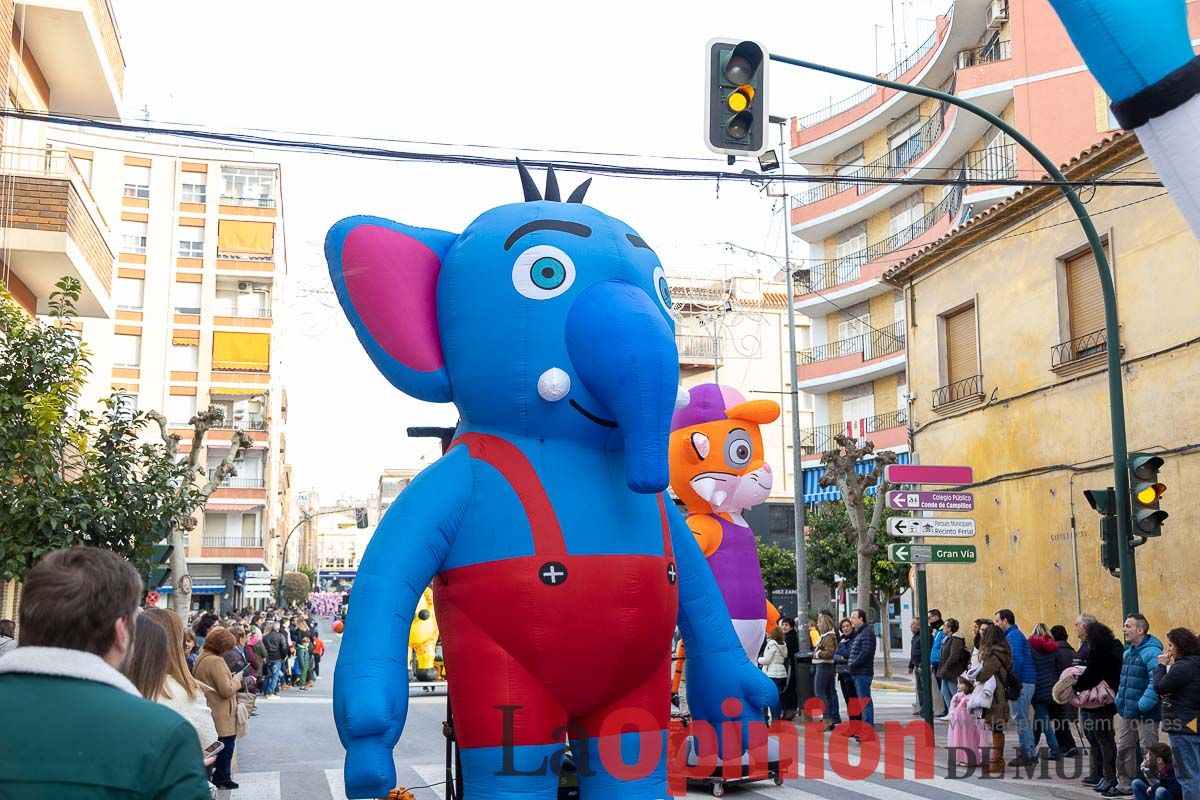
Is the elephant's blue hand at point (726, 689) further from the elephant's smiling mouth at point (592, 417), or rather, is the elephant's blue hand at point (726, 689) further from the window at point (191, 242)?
the window at point (191, 242)

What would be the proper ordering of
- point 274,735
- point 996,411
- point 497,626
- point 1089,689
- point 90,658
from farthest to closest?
point 996,411, point 274,735, point 1089,689, point 497,626, point 90,658

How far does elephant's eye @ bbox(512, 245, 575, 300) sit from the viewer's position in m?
6.06

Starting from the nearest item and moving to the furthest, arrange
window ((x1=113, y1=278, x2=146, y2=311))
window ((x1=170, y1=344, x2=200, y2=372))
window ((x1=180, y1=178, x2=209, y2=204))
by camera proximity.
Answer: window ((x1=113, y1=278, x2=146, y2=311)), window ((x1=170, y1=344, x2=200, y2=372)), window ((x1=180, y1=178, x2=209, y2=204))

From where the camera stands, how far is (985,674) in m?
11.5

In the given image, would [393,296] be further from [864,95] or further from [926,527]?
[864,95]

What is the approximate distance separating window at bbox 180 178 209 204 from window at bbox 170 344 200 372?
6.00 m

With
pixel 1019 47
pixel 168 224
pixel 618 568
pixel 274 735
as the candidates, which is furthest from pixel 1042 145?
pixel 168 224

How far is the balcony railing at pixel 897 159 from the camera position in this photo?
33438 mm

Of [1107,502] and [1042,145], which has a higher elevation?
[1042,145]

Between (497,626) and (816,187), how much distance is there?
37.7 m

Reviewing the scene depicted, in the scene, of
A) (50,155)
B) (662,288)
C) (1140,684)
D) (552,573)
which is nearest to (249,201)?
(50,155)

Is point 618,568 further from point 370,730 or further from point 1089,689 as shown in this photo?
point 1089,689

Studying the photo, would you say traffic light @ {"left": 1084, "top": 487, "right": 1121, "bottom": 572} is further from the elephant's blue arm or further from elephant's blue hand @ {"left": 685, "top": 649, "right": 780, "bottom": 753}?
the elephant's blue arm

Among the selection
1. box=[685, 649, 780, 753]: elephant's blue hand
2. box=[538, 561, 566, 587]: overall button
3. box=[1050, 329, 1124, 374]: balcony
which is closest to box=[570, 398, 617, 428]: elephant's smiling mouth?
box=[538, 561, 566, 587]: overall button
